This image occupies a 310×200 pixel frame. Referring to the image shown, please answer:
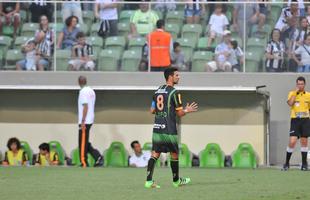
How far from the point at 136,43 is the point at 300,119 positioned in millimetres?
4581

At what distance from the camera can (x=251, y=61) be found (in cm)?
2130

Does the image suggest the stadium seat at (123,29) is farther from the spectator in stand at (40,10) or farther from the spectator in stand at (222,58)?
the spectator in stand at (222,58)

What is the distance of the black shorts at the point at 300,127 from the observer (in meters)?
19.2

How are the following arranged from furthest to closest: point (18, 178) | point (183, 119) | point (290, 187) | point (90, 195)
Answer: point (183, 119) → point (18, 178) → point (290, 187) → point (90, 195)

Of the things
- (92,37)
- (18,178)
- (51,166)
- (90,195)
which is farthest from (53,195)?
(92,37)

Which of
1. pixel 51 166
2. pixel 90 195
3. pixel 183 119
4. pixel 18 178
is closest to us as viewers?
pixel 90 195

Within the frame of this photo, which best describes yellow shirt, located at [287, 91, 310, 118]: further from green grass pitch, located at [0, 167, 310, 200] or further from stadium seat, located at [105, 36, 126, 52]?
stadium seat, located at [105, 36, 126, 52]

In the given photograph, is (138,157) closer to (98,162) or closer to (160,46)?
(98,162)

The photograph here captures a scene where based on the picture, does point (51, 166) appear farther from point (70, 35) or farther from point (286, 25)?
point (286, 25)

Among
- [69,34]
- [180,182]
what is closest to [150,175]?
[180,182]

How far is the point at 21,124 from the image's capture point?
22.2 metres

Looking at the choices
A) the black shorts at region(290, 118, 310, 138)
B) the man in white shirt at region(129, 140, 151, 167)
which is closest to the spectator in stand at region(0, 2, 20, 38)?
the man in white shirt at region(129, 140, 151, 167)

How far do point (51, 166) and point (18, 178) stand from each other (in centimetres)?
465

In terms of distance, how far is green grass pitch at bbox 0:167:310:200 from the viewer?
40.1 ft
